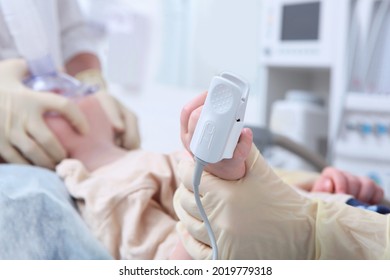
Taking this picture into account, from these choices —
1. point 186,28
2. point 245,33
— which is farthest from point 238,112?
point 186,28

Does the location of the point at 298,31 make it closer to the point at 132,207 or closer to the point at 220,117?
the point at 132,207

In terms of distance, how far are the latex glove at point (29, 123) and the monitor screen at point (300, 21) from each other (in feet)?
3.64

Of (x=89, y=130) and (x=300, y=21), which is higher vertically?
(x=300, y=21)

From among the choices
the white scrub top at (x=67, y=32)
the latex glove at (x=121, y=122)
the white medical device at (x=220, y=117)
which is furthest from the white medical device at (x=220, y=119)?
the white scrub top at (x=67, y=32)

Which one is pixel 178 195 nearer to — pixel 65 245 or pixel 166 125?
pixel 65 245

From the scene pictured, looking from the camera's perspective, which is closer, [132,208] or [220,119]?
[220,119]

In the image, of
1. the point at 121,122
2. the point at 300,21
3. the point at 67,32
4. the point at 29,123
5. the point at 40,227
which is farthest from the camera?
the point at 300,21

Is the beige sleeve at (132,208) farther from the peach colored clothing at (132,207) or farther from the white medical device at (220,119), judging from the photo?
the white medical device at (220,119)

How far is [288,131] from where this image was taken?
176cm

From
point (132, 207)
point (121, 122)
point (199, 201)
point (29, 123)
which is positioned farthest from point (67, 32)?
point (199, 201)

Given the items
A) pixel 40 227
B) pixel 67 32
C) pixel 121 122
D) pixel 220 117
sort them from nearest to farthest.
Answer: pixel 220 117
pixel 40 227
pixel 121 122
pixel 67 32

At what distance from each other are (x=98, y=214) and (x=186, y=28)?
203 cm

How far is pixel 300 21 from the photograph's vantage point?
6.07 ft

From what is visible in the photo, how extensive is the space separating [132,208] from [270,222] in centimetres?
28
